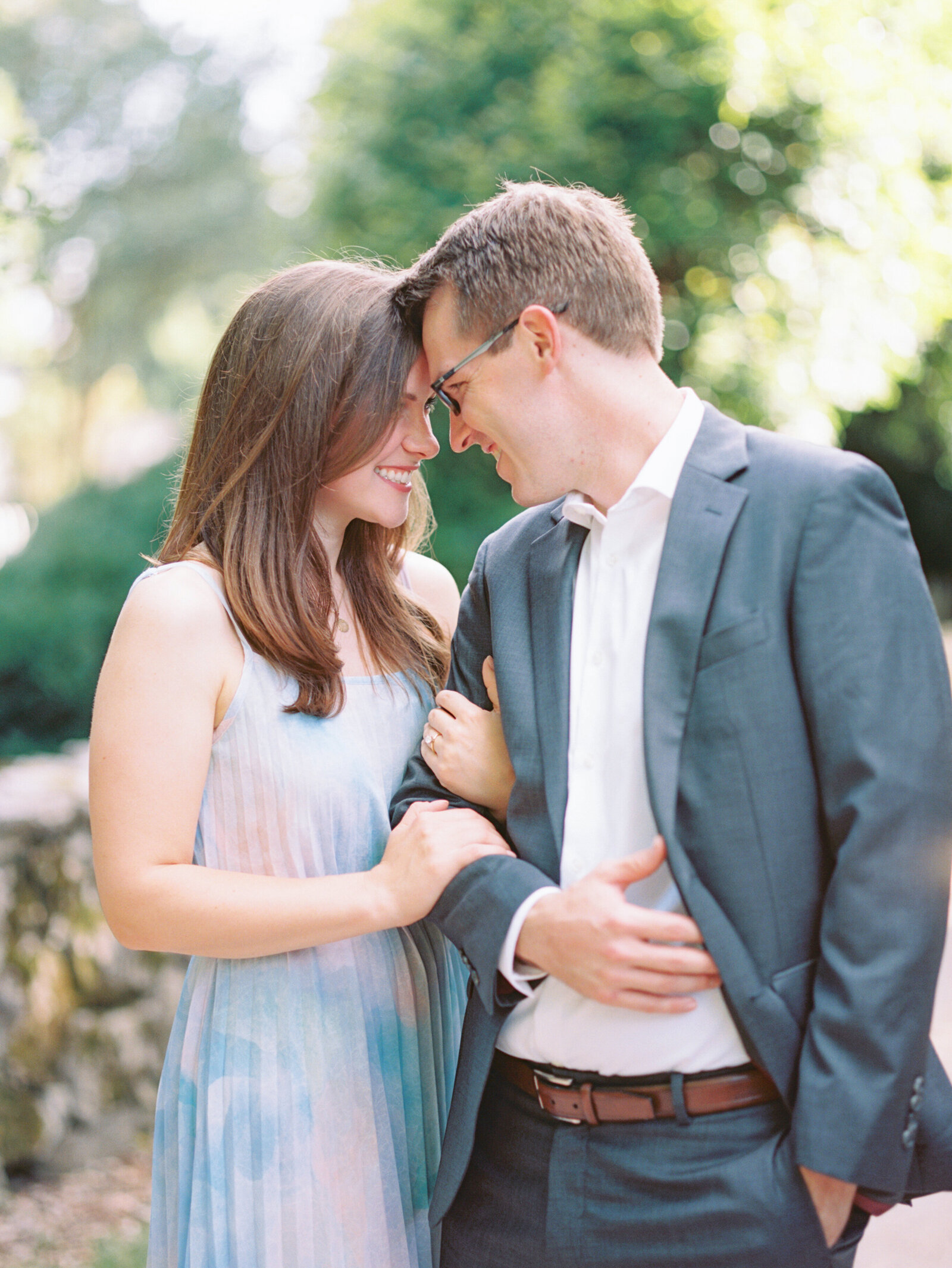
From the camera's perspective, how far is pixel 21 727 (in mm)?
8531

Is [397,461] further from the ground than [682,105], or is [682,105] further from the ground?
[682,105]

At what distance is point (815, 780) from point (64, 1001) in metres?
3.56

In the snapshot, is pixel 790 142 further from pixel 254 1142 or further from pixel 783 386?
pixel 254 1142

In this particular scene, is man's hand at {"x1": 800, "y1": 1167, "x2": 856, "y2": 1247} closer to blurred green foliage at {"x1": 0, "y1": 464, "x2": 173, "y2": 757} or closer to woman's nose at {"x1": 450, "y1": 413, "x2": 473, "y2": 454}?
woman's nose at {"x1": 450, "y1": 413, "x2": 473, "y2": 454}

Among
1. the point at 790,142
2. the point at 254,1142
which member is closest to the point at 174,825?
the point at 254,1142

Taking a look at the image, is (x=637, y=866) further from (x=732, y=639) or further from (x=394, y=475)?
(x=394, y=475)

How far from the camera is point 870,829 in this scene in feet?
5.08

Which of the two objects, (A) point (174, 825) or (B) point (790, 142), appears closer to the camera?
(A) point (174, 825)

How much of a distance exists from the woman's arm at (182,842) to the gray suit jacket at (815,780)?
0.85 feet

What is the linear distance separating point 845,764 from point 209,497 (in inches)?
54.0

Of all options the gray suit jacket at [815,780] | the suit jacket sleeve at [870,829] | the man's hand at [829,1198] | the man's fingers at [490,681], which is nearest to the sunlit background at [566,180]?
the man's fingers at [490,681]

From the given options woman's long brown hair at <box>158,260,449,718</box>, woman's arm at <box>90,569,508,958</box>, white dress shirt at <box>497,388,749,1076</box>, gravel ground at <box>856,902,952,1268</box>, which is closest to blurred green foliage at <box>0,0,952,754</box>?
woman's long brown hair at <box>158,260,449,718</box>

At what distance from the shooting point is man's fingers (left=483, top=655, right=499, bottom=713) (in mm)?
2084

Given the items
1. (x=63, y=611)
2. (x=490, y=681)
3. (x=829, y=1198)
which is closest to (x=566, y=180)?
(x=63, y=611)
